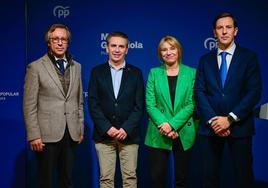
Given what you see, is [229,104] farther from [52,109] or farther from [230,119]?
[52,109]

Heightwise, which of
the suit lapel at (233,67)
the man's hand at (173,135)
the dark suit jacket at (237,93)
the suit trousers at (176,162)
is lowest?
the suit trousers at (176,162)

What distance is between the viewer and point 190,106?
307 cm

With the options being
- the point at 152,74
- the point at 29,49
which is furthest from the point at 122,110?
the point at 29,49

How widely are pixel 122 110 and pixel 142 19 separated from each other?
1211 mm

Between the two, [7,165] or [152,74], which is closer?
[152,74]

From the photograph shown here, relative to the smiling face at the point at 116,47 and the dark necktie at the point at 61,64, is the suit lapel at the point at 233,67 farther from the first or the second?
the dark necktie at the point at 61,64

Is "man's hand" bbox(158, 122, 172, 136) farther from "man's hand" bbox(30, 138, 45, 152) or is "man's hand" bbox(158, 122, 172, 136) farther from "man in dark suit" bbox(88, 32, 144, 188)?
"man's hand" bbox(30, 138, 45, 152)

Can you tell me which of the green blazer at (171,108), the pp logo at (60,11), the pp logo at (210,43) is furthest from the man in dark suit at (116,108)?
the pp logo at (210,43)

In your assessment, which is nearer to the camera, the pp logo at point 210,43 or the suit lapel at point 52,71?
the suit lapel at point 52,71

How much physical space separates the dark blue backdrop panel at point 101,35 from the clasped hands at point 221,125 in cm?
114

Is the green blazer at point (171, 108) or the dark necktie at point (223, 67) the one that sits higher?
the dark necktie at point (223, 67)

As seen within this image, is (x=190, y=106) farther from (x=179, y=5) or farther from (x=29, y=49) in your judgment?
(x=29, y=49)

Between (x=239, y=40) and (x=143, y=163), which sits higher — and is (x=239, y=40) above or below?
above

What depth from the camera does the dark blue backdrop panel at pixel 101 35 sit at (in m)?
3.83
